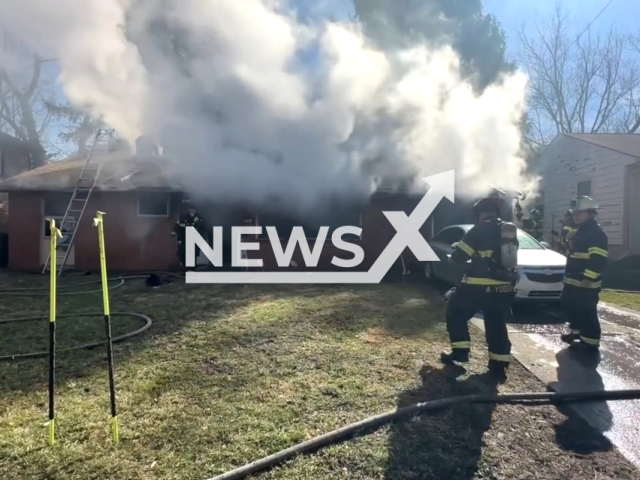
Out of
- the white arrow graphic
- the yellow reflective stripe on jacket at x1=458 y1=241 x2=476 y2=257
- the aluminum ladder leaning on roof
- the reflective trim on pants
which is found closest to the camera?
the yellow reflective stripe on jacket at x1=458 y1=241 x2=476 y2=257

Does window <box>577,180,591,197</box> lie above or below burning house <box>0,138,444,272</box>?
above

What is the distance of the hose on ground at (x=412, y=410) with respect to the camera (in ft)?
8.78

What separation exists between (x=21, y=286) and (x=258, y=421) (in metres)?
8.37

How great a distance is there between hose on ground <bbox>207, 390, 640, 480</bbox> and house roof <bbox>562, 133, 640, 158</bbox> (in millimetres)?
11994

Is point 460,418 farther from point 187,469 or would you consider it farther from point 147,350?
point 147,350

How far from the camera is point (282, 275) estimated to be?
10875 millimetres

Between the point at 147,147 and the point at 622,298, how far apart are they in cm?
1142

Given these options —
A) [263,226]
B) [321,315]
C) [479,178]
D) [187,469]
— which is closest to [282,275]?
[263,226]

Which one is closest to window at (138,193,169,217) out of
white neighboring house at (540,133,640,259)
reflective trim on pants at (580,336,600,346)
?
reflective trim on pants at (580,336,600,346)

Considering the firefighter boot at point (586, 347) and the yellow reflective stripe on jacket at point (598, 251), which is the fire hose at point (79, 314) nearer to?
the firefighter boot at point (586, 347)

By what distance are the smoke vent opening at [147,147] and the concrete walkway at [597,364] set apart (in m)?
8.67

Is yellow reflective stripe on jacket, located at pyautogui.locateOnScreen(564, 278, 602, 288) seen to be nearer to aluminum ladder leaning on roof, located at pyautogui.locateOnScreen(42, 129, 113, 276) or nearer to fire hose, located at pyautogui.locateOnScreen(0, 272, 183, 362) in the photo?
fire hose, located at pyautogui.locateOnScreen(0, 272, 183, 362)

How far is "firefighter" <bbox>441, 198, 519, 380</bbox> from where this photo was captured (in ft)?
14.0

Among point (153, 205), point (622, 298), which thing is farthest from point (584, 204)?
point (153, 205)
